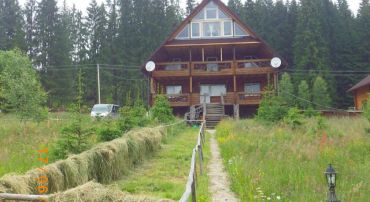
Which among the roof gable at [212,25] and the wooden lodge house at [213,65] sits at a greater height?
the roof gable at [212,25]

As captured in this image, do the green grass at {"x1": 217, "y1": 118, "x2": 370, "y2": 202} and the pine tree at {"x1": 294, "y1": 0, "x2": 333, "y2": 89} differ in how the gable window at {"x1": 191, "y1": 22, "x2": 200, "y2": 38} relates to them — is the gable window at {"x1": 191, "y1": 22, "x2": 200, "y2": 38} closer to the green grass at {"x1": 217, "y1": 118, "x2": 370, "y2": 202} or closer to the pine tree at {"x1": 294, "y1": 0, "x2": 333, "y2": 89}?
the green grass at {"x1": 217, "y1": 118, "x2": 370, "y2": 202}

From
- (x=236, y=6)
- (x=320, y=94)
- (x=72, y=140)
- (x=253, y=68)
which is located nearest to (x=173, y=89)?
(x=253, y=68)

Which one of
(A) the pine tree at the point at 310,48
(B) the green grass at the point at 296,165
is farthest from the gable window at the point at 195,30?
(A) the pine tree at the point at 310,48

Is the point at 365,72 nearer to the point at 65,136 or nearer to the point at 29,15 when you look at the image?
the point at 29,15

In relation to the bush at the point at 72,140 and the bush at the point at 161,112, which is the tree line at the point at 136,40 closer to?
the bush at the point at 161,112

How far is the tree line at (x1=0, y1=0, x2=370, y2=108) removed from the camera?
1905 inches

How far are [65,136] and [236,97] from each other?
2173cm

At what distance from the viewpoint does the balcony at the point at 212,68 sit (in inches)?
1225

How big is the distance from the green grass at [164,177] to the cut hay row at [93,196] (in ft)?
6.70

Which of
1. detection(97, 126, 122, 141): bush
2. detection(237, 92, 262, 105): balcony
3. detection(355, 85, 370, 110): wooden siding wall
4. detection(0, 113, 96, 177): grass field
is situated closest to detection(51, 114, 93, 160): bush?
detection(0, 113, 96, 177): grass field

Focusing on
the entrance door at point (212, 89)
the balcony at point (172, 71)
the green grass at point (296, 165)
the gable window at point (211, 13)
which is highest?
the gable window at point (211, 13)

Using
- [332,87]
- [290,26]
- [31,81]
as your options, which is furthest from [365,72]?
[31,81]

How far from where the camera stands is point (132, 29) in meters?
55.7

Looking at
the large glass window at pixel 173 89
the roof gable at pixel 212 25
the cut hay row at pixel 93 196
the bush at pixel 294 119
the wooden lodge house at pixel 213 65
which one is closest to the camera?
the cut hay row at pixel 93 196
